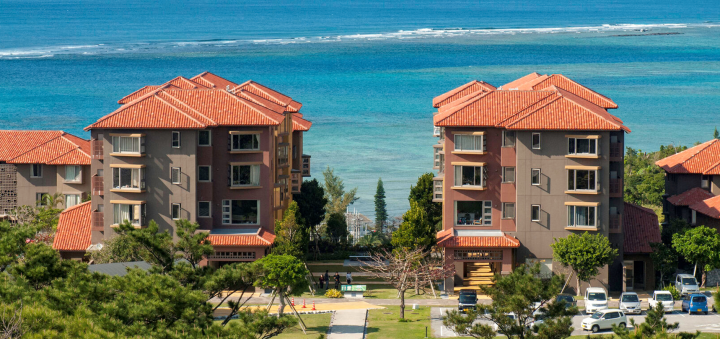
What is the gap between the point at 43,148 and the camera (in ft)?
215

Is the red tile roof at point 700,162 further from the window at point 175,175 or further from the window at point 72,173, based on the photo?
the window at point 72,173

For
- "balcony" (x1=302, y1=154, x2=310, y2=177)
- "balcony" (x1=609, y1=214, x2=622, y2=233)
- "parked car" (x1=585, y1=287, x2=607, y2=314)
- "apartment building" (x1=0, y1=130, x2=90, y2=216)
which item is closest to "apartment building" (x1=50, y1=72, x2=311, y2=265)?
"apartment building" (x1=0, y1=130, x2=90, y2=216)

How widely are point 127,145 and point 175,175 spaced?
3.03 meters

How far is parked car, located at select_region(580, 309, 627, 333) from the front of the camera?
4670 centimetres

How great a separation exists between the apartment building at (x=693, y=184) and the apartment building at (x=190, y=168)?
23.7m

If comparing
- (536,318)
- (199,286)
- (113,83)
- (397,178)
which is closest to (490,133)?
(536,318)

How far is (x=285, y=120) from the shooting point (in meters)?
63.7

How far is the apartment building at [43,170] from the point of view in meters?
64.5

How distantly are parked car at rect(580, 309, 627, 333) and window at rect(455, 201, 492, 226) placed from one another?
40.0 feet

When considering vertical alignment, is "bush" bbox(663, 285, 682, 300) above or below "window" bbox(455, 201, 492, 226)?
below

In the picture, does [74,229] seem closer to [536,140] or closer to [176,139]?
[176,139]

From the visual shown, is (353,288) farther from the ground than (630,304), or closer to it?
farther from the ground

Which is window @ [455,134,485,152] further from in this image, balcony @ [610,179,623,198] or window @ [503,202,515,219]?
balcony @ [610,179,623,198]

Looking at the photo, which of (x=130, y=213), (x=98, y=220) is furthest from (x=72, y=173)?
(x=130, y=213)
